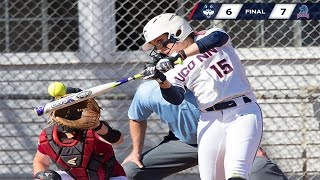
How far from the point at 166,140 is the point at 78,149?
1287mm

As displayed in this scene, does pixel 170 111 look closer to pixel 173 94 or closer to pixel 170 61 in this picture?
pixel 173 94

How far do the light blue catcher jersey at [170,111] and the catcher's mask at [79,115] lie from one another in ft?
3.33

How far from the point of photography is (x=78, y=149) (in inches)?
217

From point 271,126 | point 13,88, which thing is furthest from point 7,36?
point 271,126

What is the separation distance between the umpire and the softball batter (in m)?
0.73

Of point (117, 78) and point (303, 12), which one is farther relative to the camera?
point (117, 78)

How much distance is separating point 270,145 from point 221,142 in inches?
102

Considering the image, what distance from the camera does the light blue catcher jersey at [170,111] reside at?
6.29 metres

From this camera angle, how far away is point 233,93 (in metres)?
5.41

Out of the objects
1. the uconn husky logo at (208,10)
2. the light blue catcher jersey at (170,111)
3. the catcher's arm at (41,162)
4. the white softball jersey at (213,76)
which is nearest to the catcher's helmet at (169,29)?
the white softball jersey at (213,76)

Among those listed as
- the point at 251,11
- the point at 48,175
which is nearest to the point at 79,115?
the point at 48,175

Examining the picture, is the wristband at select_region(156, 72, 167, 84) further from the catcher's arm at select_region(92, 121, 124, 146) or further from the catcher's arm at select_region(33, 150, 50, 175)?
the catcher's arm at select_region(33, 150, 50, 175)

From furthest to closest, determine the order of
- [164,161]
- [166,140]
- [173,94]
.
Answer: [166,140] < [164,161] < [173,94]

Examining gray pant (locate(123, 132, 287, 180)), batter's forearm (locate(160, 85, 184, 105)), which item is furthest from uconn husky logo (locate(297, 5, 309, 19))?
batter's forearm (locate(160, 85, 184, 105))
